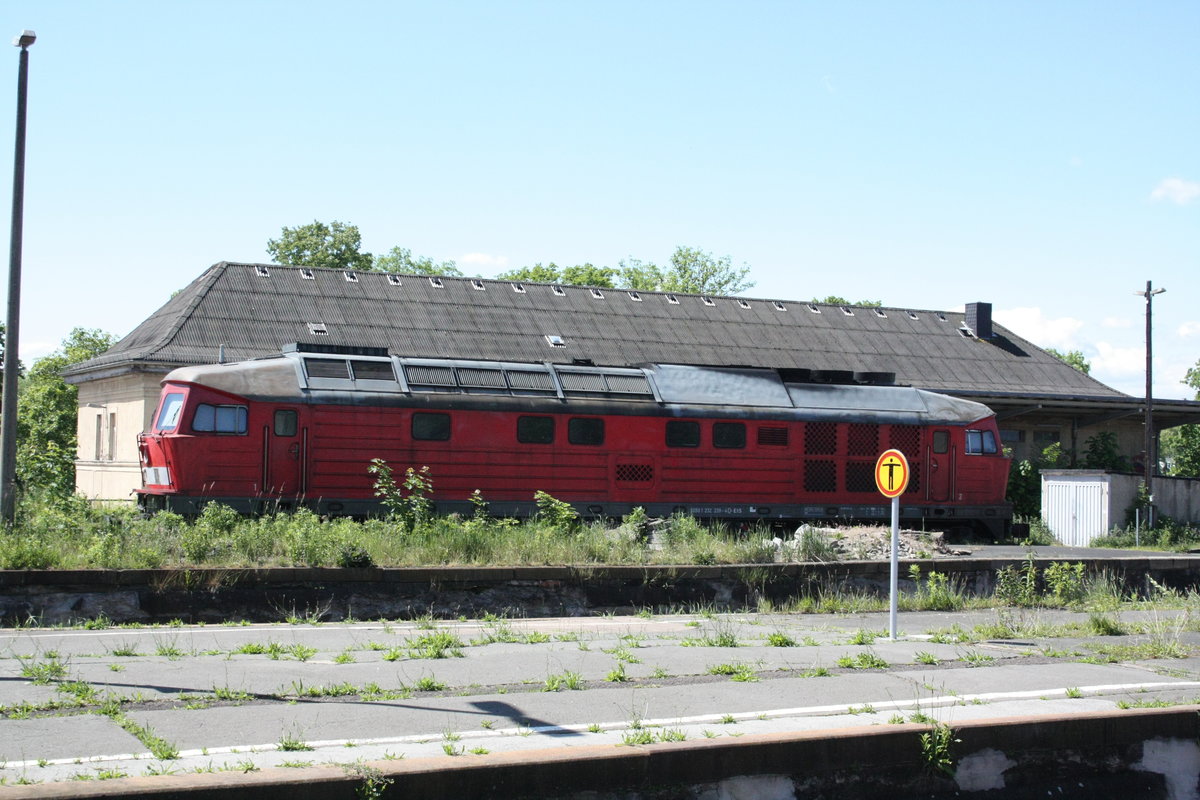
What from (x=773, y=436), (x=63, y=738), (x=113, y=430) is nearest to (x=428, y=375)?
(x=773, y=436)

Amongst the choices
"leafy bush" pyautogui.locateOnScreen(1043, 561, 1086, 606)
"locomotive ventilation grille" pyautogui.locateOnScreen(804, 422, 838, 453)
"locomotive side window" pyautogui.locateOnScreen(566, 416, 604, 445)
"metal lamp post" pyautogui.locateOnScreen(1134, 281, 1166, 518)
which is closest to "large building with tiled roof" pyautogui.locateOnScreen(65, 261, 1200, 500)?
"metal lamp post" pyautogui.locateOnScreen(1134, 281, 1166, 518)

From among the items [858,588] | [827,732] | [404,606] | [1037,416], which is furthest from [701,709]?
[1037,416]

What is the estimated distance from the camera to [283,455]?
19609 millimetres

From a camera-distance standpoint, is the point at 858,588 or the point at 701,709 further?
the point at 858,588

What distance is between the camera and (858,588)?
15328 millimetres

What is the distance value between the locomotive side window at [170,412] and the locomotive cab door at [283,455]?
1452 millimetres

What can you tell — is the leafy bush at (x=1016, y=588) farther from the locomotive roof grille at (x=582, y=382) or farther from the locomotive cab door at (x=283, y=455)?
the locomotive cab door at (x=283, y=455)

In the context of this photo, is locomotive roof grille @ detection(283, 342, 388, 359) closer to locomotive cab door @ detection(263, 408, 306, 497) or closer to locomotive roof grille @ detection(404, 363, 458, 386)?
locomotive roof grille @ detection(404, 363, 458, 386)

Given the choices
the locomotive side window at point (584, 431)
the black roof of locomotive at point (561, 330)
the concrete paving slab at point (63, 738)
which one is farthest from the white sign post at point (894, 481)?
the black roof of locomotive at point (561, 330)

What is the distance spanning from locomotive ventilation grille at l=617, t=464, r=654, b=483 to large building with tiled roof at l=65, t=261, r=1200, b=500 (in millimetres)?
9595

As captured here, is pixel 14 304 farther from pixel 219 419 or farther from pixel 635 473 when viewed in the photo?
pixel 635 473

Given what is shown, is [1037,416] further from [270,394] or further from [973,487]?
[270,394]

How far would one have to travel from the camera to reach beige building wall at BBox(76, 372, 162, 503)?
28.7 meters

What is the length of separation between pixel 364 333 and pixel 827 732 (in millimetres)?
27282
